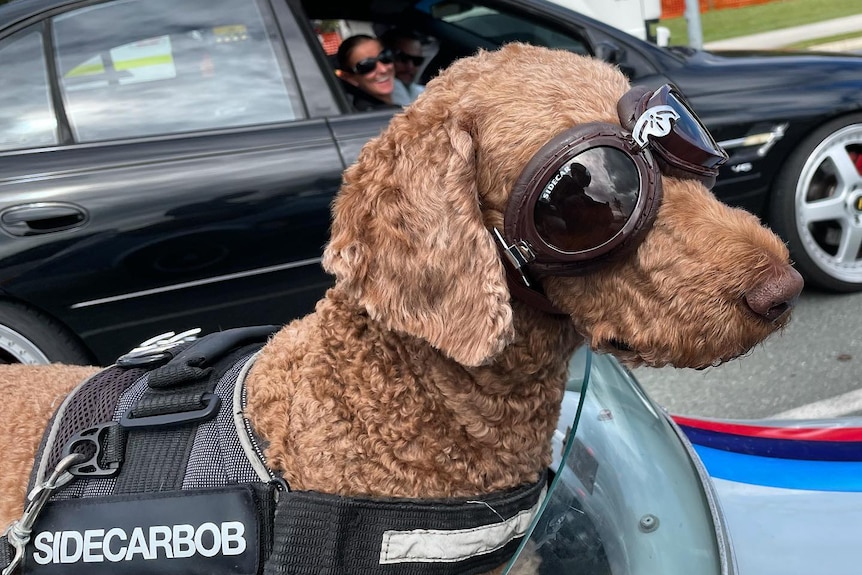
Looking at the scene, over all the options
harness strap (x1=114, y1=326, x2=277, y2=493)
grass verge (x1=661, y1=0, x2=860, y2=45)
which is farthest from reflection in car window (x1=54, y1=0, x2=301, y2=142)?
grass verge (x1=661, y1=0, x2=860, y2=45)

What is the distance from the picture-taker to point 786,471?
1800 millimetres

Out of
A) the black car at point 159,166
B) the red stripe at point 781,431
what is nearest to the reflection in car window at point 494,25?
the black car at point 159,166

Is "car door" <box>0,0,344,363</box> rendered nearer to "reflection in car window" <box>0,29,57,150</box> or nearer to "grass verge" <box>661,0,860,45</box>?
"reflection in car window" <box>0,29,57,150</box>

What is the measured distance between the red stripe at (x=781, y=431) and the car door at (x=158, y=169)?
1.86 m

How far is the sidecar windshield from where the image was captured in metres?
1.23

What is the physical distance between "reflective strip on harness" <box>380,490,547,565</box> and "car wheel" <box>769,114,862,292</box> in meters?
3.22

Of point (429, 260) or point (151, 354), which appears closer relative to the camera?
point (429, 260)

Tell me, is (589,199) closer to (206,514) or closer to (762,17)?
(206,514)

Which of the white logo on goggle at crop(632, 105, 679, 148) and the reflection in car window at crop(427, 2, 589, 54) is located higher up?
the white logo on goggle at crop(632, 105, 679, 148)

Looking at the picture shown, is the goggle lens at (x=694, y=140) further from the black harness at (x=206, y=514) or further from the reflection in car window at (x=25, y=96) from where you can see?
the reflection in car window at (x=25, y=96)

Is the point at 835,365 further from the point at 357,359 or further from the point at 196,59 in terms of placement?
the point at 196,59

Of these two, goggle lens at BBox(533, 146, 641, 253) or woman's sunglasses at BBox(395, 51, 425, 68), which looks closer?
goggle lens at BBox(533, 146, 641, 253)

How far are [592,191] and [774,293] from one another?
1.17 ft

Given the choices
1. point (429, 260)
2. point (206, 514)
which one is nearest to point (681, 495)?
point (429, 260)
